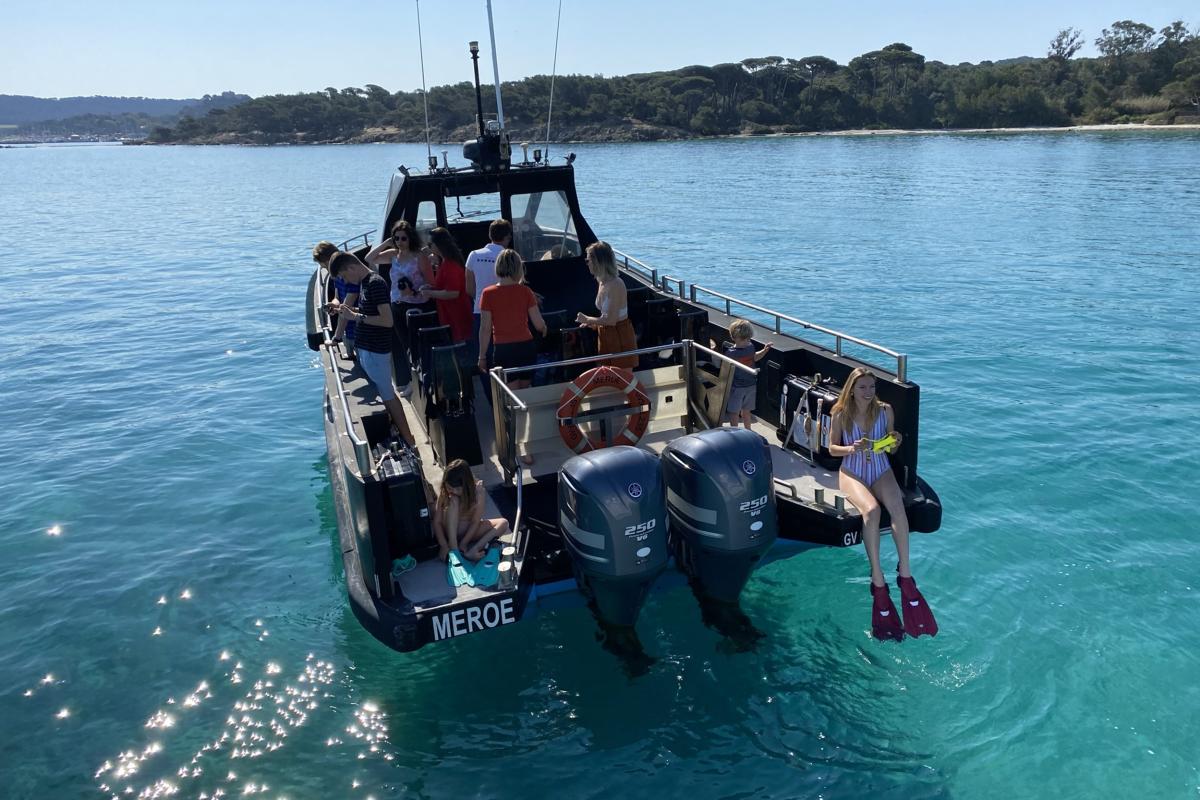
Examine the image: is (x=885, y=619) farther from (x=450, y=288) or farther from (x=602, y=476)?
(x=450, y=288)

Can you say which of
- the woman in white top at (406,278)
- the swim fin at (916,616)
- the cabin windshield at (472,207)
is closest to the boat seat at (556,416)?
the woman in white top at (406,278)

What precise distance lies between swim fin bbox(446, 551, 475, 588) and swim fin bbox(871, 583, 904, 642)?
102 inches

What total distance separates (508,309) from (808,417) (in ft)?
8.13

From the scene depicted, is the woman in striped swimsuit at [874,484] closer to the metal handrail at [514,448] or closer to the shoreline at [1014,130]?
the metal handrail at [514,448]

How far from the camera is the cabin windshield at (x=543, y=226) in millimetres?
9891

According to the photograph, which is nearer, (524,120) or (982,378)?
(982,378)

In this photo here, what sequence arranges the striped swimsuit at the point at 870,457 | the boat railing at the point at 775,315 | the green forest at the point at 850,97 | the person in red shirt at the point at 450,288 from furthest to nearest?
the green forest at the point at 850,97, the person in red shirt at the point at 450,288, the boat railing at the point at 775,315, the striped swimsuit at the point at 870,457

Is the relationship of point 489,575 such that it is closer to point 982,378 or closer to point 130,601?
point 130,601

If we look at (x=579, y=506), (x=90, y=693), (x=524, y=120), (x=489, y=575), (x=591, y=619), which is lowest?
(x=90, y=693)

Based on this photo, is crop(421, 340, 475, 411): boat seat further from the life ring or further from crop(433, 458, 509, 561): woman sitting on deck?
crop(433, 458, 509, 561): woman sitting on deck

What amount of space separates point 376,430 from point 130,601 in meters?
3.39

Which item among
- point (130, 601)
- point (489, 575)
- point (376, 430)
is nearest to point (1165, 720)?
point (489, 575)

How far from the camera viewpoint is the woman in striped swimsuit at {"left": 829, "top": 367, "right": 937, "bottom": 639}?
559cm

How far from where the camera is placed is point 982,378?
1304 centimetres
